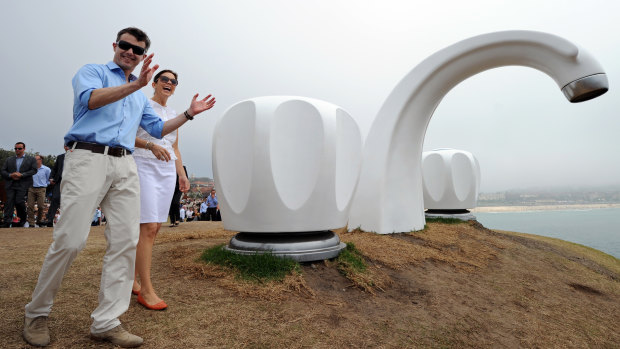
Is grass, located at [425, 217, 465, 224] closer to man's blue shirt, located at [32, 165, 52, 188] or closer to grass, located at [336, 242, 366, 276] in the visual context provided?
grass, located at [336, 242, 366, 276]

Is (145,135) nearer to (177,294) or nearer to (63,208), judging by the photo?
(63,208)

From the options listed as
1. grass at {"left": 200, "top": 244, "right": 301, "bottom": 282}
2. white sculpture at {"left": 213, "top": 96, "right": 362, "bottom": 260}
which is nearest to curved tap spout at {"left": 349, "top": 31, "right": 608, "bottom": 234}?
white sculpture at {"left": 213, "top": 96, "right": 362, "bottom": 260}

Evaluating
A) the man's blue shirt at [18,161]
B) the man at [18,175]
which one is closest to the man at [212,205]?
the man at [18,175]

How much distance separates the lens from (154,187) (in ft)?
9.00

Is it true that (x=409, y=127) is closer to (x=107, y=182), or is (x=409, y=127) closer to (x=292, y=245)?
(x=292, y=245)

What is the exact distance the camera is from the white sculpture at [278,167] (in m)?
3.78

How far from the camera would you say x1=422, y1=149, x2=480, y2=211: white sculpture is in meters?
10.3

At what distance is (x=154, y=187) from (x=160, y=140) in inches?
17.2

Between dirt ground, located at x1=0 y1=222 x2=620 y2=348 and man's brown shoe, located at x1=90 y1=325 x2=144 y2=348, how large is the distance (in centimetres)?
8

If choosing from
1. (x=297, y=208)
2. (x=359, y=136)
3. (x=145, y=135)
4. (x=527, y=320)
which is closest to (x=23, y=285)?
(x=145, y=135)

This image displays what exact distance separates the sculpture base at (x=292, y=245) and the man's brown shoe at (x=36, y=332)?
77.9 inches

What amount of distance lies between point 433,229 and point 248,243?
5.13 meters

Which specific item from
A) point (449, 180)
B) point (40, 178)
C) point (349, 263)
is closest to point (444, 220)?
point (449, 180)

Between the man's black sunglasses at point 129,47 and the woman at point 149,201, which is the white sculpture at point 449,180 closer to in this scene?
the woman at point 149,201
